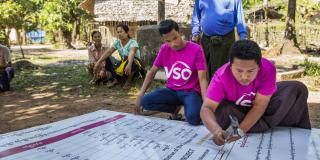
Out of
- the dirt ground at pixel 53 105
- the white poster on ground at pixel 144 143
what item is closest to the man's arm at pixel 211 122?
the white poster on ground at pixel 144 143

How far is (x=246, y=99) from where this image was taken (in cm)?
220

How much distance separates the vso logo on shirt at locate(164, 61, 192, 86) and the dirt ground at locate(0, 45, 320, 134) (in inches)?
44.2

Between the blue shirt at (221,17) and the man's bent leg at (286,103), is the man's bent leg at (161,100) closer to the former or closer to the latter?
the blue shirt at (221,17)

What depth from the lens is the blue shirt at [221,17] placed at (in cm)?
351

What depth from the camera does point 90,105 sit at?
15.6 ft

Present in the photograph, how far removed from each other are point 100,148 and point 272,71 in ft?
3.58

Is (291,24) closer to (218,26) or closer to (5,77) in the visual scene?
(5,77)

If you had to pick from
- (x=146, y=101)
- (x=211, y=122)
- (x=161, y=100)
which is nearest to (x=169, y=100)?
(x=161, y=100)

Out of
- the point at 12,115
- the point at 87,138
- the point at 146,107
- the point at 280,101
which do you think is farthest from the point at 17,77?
the point at 280,101

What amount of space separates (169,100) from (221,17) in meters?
1.02

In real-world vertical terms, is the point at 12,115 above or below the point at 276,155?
below

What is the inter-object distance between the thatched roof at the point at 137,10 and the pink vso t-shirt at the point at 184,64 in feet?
52.5

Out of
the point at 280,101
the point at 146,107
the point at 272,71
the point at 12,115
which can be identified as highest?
the point at 272,71

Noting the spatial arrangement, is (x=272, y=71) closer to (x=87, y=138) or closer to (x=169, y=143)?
(x=169, y=143)
